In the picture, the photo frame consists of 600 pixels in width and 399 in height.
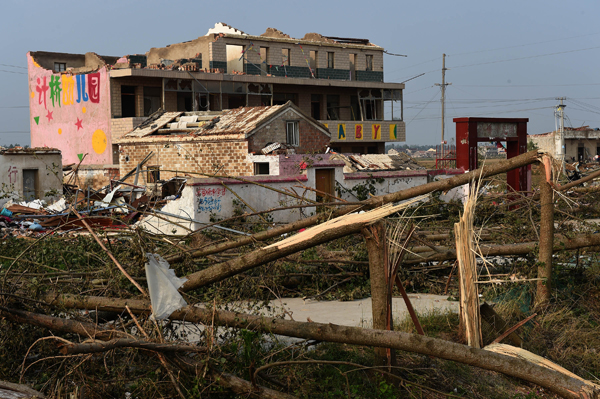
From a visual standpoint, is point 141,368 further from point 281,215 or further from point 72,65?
point 72,65

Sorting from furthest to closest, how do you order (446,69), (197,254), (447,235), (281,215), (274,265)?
(446,69) → (281,215) → (447,235) → (274,265) → (197,254)

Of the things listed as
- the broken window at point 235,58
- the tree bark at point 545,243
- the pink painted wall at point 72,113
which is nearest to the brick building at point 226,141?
the pink painted wall at point 72,113

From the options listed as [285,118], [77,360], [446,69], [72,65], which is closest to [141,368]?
[77,360]

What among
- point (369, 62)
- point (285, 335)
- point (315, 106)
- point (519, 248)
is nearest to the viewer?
point (285, 335)

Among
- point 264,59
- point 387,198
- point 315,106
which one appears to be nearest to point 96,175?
point 264,59

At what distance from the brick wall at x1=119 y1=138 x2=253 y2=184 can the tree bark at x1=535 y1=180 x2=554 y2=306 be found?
1210 cm

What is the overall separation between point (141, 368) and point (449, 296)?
509 cm

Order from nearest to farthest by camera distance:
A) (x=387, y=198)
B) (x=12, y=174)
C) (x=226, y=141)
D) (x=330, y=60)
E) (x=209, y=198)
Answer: (x=387, y=198) → (x=209, y=198) → (x=226, y=141) → (x=12, y=174) → (x=330, y=60)

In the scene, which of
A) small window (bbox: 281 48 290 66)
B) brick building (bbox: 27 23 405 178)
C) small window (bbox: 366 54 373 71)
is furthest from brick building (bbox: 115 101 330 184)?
small window (bbox: 366 54 373 71)

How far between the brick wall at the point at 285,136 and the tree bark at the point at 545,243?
1188cm

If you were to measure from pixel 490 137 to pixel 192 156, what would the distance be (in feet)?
32.1

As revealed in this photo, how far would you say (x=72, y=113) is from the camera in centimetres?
3181

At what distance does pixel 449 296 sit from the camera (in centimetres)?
883

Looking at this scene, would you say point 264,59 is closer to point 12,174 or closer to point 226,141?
point 226,141
